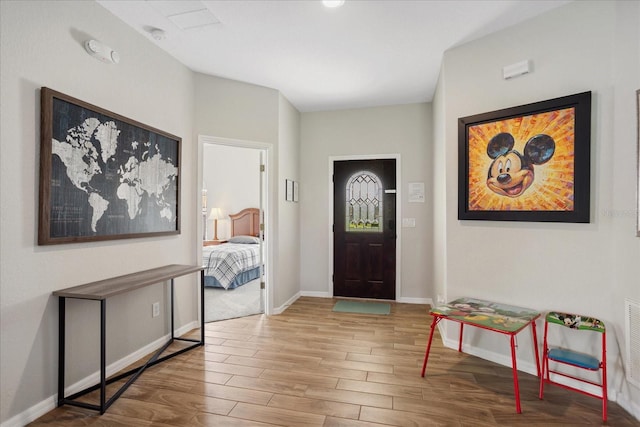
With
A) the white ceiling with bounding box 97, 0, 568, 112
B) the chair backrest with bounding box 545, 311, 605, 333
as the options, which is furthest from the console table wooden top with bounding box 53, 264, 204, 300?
the chair backrest with bounding box 545, 311, 605, 333

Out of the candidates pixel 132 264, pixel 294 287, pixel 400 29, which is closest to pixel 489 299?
pixel 400 29

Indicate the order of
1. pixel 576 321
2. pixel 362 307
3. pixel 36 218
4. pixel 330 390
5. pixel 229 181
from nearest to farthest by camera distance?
pixel 36 218, pixel 576 321, pixel 330 390, pixel 362 307, pixel 229 181

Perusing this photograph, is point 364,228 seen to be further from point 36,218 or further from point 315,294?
point 36,218

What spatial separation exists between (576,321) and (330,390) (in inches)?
66.5

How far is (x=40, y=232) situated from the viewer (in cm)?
198

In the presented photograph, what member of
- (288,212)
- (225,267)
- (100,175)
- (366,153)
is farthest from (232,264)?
(100,175)

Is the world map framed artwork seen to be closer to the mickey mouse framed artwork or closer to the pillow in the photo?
the mickey mouse framed artwork

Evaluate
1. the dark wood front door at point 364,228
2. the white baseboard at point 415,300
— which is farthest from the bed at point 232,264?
the white baseboard at point 415,300

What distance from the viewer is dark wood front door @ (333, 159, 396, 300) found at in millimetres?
4664

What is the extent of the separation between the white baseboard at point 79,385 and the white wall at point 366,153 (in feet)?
7.12

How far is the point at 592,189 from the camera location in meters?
2.23

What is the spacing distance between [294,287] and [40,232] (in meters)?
3.16

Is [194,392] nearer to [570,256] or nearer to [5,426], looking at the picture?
[5,426]

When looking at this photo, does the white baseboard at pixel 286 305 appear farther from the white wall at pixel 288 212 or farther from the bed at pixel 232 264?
the bed at pixel 232 264
